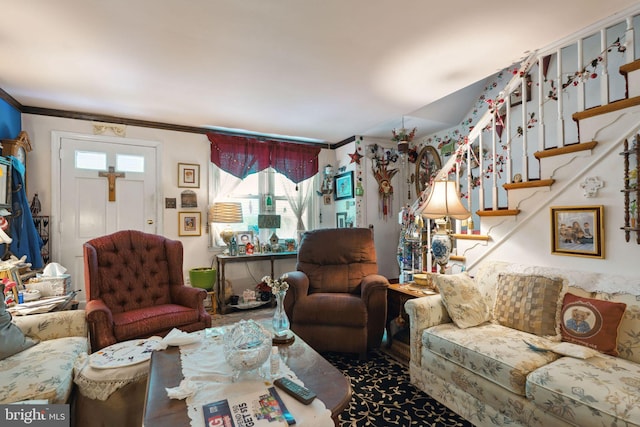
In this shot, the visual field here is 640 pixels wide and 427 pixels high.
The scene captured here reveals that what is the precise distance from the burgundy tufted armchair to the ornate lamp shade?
123cm

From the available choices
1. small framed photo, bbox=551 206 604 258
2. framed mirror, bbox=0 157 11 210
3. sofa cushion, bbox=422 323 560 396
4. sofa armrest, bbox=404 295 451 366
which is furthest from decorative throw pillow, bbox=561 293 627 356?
framed mirror, bbox=0 157 11 210

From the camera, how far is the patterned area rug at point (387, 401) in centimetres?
173

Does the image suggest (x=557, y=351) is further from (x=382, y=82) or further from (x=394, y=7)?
(x=382, y=82)

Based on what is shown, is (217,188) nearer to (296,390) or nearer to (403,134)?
(403,134)

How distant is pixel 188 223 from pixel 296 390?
3279mm

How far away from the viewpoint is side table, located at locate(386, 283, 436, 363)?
2.44 m

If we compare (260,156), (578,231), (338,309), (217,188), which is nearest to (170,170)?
(217,188)

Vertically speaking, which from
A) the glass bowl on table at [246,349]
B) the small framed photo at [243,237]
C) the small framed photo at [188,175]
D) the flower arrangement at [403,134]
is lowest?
the glass bowl on table at [246,349]

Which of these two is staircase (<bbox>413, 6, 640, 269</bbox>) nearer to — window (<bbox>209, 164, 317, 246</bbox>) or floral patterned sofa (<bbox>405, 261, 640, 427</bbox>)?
floral patterned sofa (<bbox>405, 261, 640, 427</bbox>)

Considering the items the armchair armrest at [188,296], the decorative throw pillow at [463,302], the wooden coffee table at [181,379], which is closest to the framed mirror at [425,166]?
the decorative throw pillow at [463,302]

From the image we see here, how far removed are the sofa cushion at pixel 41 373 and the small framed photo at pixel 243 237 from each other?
2500 millimetres

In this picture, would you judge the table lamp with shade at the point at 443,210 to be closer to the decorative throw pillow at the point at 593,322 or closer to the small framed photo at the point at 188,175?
the decorative throw pillow at the point at 593,322

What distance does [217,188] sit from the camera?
164 inches

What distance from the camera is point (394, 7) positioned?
1.80m
